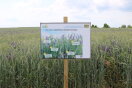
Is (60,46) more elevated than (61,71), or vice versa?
(60,46)

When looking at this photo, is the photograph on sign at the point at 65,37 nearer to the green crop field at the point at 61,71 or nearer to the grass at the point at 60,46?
the grass at the point at 60,46

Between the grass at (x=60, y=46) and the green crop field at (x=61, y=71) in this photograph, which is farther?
the green crop field at (x=61, y=71)

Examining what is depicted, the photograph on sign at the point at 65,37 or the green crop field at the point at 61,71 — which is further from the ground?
the photograph on sign at the point at 65,37

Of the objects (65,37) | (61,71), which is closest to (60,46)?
(65,37)

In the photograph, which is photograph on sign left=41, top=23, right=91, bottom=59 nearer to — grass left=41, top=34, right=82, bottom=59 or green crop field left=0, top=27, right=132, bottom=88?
grass left=41, top=34, right=82, bottom=59

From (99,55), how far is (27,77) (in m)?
1.41

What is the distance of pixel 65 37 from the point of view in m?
5.16

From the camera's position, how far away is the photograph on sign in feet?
16.9

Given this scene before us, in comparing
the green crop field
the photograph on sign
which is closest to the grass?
the photograph on sign

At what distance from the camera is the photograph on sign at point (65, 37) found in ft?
16.9

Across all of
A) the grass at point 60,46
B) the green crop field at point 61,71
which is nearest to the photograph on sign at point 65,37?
the grass at point 60,46

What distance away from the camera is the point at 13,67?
18.2 ft

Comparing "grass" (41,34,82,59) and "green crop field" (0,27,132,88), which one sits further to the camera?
"green crop field" (0,27,132,88)

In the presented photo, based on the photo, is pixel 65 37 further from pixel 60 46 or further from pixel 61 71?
pixel 61 71
